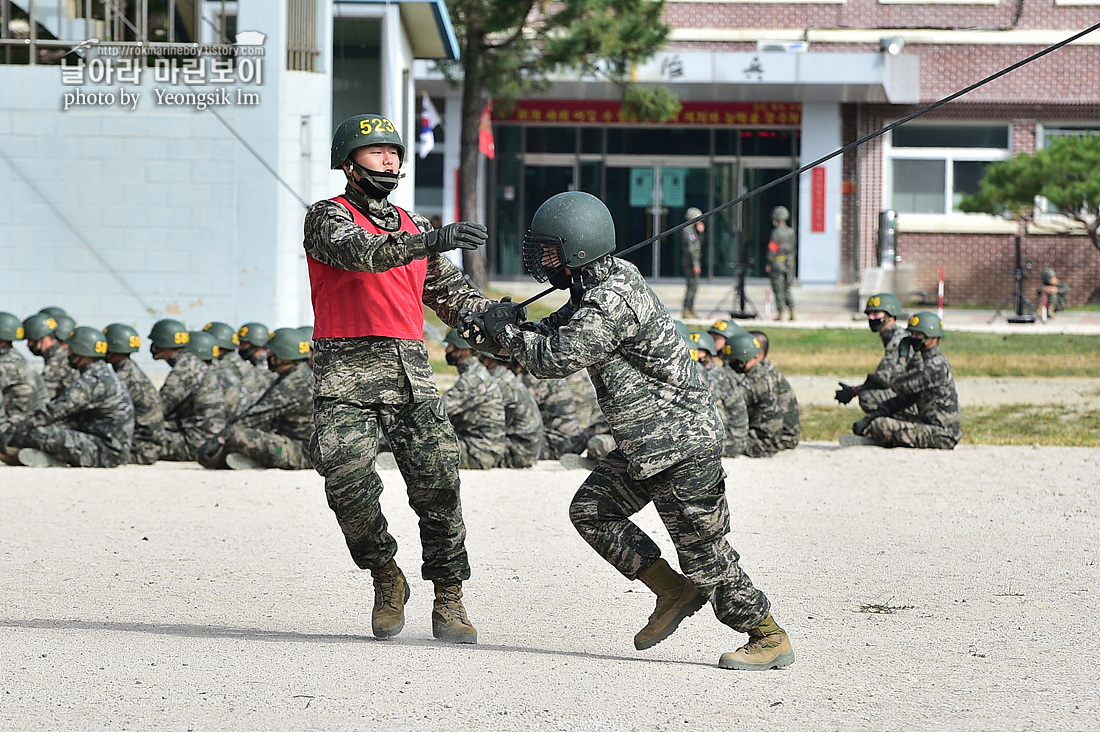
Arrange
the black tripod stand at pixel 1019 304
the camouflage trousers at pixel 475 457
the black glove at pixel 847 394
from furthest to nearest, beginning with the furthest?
the black tripod stand at pixel 1019 304 → the black glove at pixel 847 394 → the camouflage trousers at pixel 475 457

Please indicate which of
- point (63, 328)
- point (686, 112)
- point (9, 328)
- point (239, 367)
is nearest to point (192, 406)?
point (239, 367)

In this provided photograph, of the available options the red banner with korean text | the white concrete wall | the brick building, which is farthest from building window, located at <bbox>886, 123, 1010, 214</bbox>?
the red banner with korean text

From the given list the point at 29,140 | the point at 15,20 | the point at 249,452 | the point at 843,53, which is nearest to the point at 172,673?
the point at 249,452

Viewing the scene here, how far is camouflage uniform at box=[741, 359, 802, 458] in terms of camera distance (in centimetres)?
1195

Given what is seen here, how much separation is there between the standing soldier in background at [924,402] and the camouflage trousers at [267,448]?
4676mm

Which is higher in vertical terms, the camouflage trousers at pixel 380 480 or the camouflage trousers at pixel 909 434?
the camouflage trousers at pixel 380 480

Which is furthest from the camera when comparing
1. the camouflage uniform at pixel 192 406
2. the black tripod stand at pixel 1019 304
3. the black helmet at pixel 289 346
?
the black tripod stand at pixel 1019 304

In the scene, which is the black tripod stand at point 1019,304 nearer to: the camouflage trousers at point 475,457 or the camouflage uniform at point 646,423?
the camouflage trousers at point 475,457

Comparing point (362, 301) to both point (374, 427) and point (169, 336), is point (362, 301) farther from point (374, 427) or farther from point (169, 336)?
point (169, 336)

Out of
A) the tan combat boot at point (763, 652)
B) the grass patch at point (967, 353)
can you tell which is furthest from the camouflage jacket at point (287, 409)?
the grass patch at point (967, 353)

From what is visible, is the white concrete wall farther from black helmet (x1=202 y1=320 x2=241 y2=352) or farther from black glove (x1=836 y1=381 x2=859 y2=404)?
black helmet (x1=202 y1=320 x2=241 y2=352)

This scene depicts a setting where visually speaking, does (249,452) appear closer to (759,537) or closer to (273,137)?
(759,537)

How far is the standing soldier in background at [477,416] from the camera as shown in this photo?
10969 mm

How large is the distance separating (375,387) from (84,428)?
6278 mm
